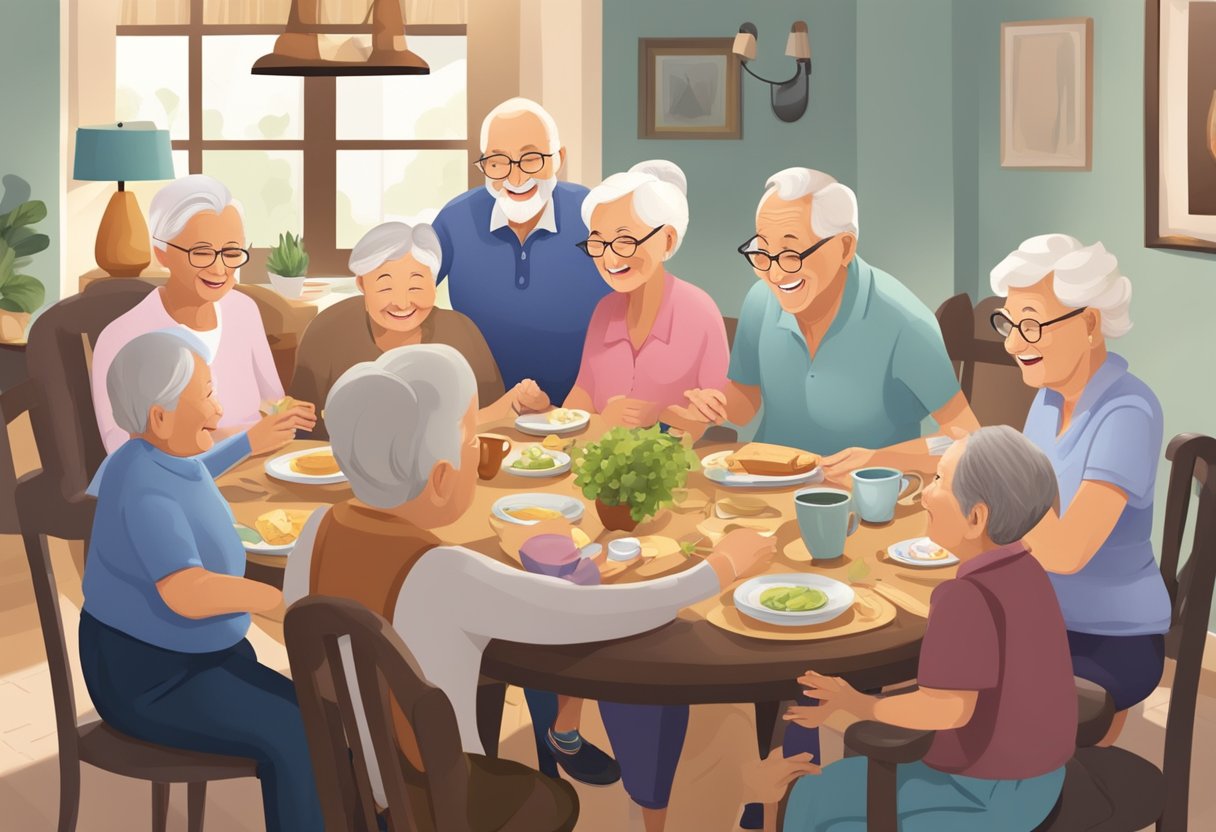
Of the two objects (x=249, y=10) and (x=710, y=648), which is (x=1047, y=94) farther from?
(x=249, y=10)

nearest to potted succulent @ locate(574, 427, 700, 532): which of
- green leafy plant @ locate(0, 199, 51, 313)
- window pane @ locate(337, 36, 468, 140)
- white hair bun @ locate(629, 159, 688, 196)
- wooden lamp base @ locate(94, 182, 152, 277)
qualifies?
white hair bun @ locate(629, 159, 688, 196)

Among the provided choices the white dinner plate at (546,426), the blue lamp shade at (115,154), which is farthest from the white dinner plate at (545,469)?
the blue lamp shade at (115,154)

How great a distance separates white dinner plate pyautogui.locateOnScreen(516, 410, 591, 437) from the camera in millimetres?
3355

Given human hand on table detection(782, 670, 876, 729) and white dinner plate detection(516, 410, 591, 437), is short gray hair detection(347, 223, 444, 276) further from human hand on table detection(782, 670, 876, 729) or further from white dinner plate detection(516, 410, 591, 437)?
human hand on table detection(782, 670, 876, 729)

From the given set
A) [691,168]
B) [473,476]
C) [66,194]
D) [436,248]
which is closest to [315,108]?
[66,194]

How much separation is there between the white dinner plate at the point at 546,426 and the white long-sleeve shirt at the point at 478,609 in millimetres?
1235

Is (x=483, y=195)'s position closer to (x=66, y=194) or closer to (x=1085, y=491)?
(x=1085, y=491)

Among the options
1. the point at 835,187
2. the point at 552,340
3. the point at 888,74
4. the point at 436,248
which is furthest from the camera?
the point at 888,74

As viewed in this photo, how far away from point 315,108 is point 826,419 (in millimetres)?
3644

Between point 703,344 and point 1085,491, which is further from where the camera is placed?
point 703,344

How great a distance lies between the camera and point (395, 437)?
201 cm

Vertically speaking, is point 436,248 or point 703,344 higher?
point 436,248

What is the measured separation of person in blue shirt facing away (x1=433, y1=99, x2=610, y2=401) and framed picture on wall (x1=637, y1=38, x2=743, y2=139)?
67.0 inches

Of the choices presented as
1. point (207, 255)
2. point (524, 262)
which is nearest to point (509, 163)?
point (524, 262)
